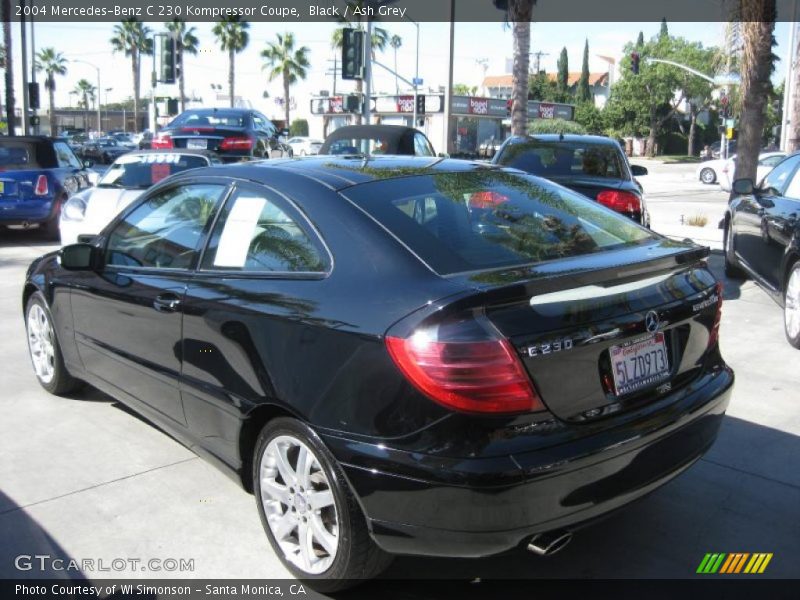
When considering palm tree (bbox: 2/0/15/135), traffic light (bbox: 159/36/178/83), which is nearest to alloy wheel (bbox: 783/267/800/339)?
traffic light (bbox: 159/36/178/83)

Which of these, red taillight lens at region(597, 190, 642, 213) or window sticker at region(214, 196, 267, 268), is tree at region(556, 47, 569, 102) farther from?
window sticker at region(214, 196, 267, 268)

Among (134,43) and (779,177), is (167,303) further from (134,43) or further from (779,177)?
(134,43)

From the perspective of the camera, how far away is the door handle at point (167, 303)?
3730 millimetres

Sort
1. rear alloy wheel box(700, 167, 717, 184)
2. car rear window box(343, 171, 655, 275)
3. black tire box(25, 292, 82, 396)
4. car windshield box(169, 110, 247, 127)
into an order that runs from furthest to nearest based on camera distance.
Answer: rear alloy wheel box(700, 167, 717, 184) < car windshield box(169, 110, 247, 127) < black tire box(25, 292, 82, 396) < car rear window box(343, 171, 655, 275)

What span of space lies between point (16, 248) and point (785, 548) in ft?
37.8

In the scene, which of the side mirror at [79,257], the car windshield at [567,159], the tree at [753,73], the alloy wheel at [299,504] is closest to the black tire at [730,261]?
the car windshield at [567,159]

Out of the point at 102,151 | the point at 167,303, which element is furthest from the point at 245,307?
the point at 102,151

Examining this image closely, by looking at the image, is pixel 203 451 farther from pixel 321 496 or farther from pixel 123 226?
pixel 123 226

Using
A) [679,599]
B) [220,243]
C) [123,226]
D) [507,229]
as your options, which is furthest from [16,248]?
[679,599]

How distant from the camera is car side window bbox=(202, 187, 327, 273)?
10.7 feet

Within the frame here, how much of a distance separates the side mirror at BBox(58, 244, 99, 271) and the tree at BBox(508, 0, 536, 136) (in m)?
13.7

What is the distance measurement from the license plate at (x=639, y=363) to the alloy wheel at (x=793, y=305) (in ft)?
13.0

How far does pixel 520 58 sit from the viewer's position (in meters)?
17.5

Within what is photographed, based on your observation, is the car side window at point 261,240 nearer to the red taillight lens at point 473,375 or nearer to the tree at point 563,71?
the red taillight lens at point 473,375
